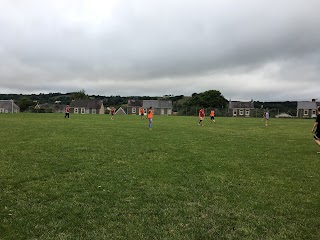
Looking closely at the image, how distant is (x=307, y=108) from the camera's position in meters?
110

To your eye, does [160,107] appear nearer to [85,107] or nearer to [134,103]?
[134,103]

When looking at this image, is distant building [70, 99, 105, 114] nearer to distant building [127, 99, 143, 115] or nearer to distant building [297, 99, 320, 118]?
distant building [127, 99, 143, 115]

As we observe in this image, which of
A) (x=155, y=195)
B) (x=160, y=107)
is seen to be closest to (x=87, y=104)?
(x=160, y=107)

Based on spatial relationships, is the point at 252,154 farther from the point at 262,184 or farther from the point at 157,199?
the point at 157,199

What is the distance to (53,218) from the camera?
20.6 ft

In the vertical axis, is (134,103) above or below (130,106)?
above

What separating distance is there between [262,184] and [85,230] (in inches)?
220

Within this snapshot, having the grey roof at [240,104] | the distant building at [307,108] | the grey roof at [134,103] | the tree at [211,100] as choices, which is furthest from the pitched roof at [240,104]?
the grey roof at [134,103]

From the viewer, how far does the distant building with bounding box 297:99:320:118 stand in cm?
10881

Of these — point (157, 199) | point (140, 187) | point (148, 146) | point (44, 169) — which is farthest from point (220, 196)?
point (148, 146)

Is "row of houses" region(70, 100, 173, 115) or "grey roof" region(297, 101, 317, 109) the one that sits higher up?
"grey roof" region(297, 101, 317, 109)

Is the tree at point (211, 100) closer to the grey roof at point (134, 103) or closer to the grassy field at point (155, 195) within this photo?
the grey roof at point (134, 103)

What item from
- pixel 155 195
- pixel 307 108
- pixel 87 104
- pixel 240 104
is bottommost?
pixel 155 195

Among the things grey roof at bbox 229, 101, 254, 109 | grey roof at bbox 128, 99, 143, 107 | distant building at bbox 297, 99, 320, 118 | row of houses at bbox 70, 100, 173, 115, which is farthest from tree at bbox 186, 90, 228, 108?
distant building at bbox 297, 99, 320, 118
